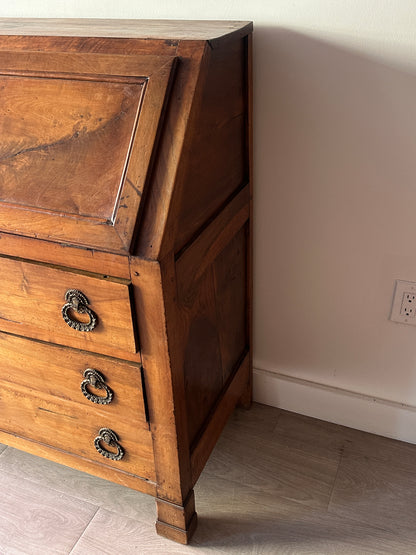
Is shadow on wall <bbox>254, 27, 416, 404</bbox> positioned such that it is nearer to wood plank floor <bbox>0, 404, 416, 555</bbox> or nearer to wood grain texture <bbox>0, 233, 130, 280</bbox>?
wood plank floor <bbox>0, 404, 416, 555</bbox>

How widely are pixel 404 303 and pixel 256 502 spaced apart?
24.5 inches

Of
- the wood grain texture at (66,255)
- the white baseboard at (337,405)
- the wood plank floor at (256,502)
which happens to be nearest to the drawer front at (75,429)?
the wood plank floor at (256,502)

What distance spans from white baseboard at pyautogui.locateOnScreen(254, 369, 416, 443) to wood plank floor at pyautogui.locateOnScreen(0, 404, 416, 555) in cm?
3

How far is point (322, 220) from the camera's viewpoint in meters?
1.31

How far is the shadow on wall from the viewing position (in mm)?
1146

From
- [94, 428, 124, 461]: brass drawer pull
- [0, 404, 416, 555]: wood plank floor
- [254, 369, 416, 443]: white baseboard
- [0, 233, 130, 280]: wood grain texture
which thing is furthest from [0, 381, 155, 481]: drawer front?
[254, 369, 416, 443]: white baseboard

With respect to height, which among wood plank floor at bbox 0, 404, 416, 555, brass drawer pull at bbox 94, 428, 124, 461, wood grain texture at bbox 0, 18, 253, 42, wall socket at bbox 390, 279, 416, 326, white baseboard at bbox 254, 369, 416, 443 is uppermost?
wood grain texture at bbox 0, 18, 253, 42

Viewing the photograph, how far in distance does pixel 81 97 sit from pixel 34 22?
17.3 inches

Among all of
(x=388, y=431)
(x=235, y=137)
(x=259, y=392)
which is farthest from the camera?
(x=259, y=392)

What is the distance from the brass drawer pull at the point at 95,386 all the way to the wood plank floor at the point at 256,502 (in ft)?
1.33

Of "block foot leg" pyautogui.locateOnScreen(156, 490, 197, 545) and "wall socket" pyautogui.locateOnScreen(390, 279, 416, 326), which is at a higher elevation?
"wall socket" pyautogui.locateOnScreen(390, 279, 416, 326)

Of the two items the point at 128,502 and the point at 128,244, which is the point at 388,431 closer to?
the point at 128,502

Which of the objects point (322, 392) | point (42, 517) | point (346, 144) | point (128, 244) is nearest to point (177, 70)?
point (128, 244)

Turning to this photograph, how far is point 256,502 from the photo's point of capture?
4.37ft
